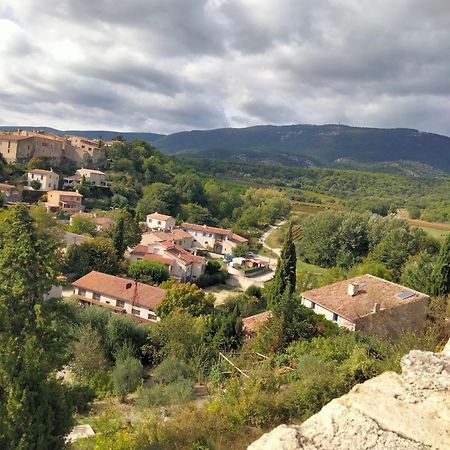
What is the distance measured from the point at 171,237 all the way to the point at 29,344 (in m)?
47.6

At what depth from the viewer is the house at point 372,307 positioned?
79.8 feet

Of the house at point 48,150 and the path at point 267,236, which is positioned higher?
the house at point 48,150

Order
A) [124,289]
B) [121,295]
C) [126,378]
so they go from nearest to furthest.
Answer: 1. [126,378]
2. [121,295]
3. [124,289]

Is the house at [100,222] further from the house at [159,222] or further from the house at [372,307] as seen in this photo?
the house at [372,307]

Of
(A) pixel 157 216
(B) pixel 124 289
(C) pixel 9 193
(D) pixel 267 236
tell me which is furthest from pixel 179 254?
(D) pixel 267 236

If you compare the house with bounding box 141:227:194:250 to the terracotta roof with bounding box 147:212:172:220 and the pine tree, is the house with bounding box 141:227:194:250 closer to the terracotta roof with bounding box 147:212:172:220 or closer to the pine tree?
the terracotta roof with bounding box 147:212:172:220

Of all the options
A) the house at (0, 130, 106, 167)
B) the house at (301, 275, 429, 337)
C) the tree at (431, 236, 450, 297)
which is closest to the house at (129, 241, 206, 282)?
Answer: the house at (301, 275, 429, 337)

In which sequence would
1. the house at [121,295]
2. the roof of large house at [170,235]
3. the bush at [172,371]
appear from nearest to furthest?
the bush at [172,371] < the house at [121,295] < the roof of large house at [170,235]

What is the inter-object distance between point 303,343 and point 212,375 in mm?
4263

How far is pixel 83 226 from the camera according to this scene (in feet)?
176

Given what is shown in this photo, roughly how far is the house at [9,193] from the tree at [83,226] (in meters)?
14.4

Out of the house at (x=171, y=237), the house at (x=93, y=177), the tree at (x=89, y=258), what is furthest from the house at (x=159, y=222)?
the tree at (x=89, y=258)

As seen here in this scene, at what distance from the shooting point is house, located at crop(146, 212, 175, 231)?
68.8 metres

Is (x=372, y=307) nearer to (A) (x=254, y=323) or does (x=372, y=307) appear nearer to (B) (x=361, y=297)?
(B) (x=361, y=297)
